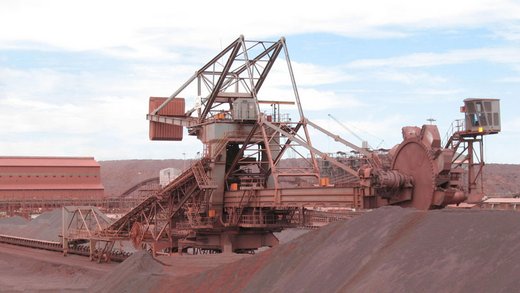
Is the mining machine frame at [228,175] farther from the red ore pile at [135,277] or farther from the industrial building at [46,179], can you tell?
the industrial building at [46,179]

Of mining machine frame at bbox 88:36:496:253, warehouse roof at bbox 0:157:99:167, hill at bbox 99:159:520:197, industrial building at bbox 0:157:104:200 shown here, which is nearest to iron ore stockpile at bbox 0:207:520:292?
mining machine frame at bbox 88:36:496:253

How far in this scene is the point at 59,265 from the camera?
142 ft

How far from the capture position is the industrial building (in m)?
83.9

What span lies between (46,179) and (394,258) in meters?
75.5

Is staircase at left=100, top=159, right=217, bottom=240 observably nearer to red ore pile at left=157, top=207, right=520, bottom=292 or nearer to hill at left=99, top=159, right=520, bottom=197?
red ore pile at left=157, top=207, right=520, bottom=292

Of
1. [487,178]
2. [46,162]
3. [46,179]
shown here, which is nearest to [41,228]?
[46,179]

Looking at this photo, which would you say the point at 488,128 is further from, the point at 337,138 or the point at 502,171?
the point at 502,171

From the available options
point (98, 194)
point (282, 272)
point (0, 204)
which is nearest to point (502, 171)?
point (98, 194)

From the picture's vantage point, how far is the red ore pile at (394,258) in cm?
1295

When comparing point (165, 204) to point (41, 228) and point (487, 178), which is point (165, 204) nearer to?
point (41, 228)

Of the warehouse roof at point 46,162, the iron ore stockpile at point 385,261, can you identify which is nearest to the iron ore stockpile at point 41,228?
the warehouse roof at point 46,162

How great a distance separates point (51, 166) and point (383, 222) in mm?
72376

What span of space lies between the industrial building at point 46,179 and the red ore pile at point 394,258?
67015 mm

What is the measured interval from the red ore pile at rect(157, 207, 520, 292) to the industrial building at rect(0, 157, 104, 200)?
67.0 metres
